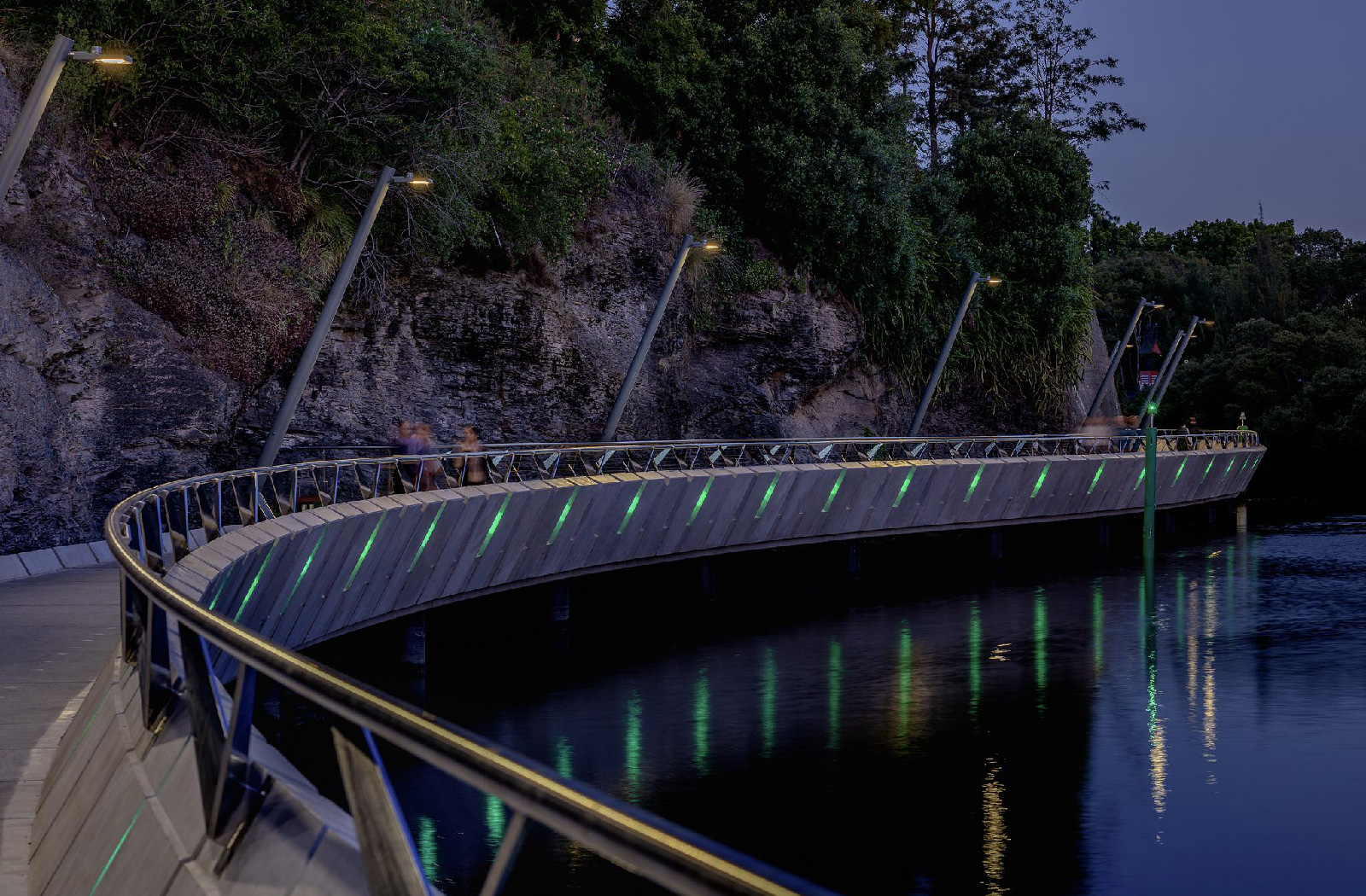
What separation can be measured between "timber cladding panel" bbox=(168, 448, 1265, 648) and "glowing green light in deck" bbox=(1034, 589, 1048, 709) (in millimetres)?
4135

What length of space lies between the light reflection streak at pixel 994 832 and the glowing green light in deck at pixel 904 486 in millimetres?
17435

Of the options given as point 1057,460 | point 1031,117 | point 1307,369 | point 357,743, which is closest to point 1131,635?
point 1057,460

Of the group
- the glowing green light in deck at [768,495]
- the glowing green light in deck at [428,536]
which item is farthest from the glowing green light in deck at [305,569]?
the glowing green light in deck at [768,495]

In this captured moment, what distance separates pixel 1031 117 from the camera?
6216cm

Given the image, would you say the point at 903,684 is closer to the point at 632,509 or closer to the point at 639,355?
the point at 632,509

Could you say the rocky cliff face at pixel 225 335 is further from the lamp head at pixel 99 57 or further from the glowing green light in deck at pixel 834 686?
the glowing green light in deck at pixel 834 686

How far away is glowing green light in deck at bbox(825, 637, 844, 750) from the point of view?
20859 millimetres

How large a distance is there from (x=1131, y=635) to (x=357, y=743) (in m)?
29.6

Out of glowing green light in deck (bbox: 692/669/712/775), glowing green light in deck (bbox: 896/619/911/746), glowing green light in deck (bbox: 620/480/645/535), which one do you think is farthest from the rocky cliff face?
glowing green light in deck (bbox: 896/619/911/746)

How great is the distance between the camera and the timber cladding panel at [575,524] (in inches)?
622

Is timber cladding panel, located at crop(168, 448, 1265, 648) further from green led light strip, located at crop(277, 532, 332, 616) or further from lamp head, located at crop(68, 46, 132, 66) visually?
lamp head, located at crop(68, 46, 132, 66)

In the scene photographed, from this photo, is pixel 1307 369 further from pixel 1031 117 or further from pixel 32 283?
pixel 32 283

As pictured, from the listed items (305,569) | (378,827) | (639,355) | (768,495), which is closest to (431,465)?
(305,569)

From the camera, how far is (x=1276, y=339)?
272ft
